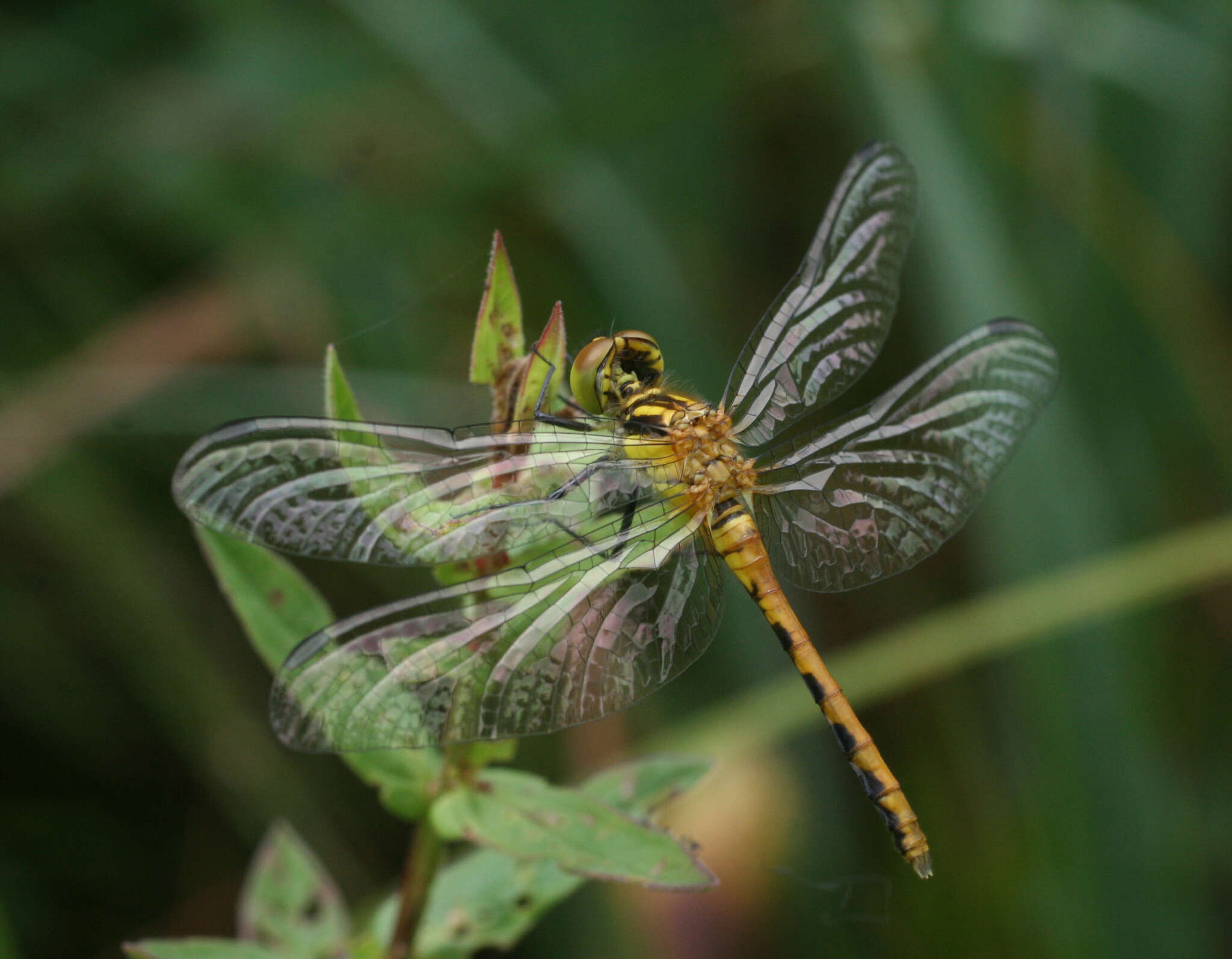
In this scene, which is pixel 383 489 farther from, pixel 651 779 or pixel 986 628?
pixel 986 628

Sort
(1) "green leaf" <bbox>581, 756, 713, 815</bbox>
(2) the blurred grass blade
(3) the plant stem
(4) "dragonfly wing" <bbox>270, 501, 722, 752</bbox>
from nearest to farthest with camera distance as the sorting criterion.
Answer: (4) "dragonfly wing" <bbox>270, 501, 722, 752</bbox> → (3) the plant stem → (1) "green leaf" <bbox>581, 756, 713, 815</bbox> → (2) the blurred grass blade

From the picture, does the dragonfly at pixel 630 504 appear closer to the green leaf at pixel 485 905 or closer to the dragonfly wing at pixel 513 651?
the dragonfly wing at pixel 513 651

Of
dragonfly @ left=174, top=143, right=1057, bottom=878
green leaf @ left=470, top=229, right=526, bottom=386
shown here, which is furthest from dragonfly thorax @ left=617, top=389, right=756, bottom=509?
green leaf @ left=470, top=229, right=526, bottom=386

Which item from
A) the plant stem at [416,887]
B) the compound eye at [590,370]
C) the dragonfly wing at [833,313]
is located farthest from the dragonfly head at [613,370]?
the plant stem at [416,887]

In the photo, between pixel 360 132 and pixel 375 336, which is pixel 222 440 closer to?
pixel 375 336

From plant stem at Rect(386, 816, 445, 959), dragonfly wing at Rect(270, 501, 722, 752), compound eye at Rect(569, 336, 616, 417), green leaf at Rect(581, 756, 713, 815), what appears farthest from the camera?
compound eye at Rect(569, 336, 616, 417)

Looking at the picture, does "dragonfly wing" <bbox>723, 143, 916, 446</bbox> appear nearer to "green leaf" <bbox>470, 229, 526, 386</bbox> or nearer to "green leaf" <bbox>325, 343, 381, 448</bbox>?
"green leaf" <bbox>470, 229, 526, 386</bbox>

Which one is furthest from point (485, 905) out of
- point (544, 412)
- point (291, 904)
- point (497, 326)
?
point (497, 326)

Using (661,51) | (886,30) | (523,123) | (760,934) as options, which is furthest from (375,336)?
(760,934)
